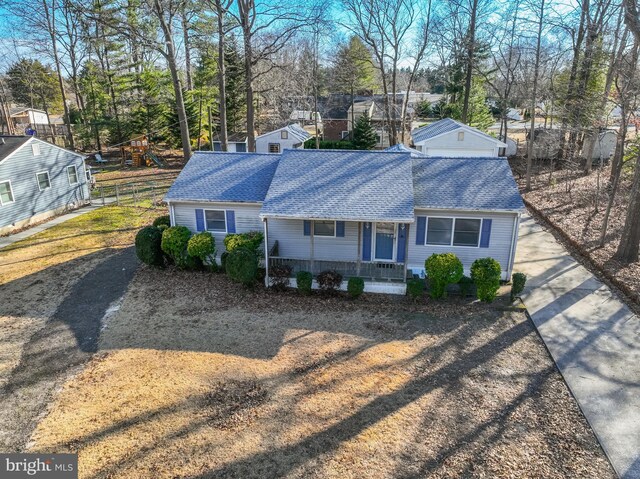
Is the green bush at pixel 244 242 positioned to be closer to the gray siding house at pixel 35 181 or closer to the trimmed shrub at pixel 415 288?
the trimmed shrub at pixel 415 288

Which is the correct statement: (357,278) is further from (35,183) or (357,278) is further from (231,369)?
(35,183)

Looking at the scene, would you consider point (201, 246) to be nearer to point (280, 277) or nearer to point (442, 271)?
point (280, 277)

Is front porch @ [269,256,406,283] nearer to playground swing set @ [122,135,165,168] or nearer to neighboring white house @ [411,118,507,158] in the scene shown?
neighboring white house @ [411,118,507,158]

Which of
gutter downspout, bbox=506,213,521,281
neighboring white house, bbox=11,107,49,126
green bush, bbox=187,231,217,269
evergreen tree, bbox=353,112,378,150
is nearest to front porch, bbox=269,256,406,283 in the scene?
green bush, bbox=187,231,217,269

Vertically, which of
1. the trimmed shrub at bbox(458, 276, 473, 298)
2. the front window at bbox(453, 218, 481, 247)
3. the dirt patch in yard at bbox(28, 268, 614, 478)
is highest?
the front window at bbox(453, 218, 481, 247)

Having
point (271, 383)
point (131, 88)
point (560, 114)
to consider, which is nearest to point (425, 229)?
point (271, 383)

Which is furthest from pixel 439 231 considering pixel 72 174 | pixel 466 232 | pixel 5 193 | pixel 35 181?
pixel 72 174
